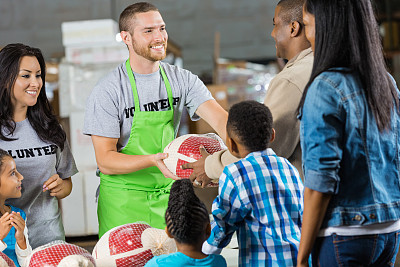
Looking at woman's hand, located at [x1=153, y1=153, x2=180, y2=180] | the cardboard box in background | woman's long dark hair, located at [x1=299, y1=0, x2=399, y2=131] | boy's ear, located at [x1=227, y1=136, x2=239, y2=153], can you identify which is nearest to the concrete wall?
the cardboard box in background

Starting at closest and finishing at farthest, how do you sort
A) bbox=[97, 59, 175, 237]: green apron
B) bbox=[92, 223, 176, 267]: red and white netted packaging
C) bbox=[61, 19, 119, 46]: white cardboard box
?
bbox=[92, 223, 176, 267]: red and white netted packaging
bbox=[97, 59, 175, 237]: green apron
bbox=[61, 19, 119, 46]: white cardboard box

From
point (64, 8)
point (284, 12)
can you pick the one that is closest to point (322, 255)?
point (284, 12)

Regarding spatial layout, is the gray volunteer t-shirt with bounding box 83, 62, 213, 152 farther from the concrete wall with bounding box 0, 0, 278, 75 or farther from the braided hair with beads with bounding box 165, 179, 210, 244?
the concrete wall with bounding box 0, 0, 278, 75

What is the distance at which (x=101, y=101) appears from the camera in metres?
2.21

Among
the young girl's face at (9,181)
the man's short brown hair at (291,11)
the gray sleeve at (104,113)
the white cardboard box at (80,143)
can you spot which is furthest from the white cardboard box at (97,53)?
the man's short brown hair at (291,11)

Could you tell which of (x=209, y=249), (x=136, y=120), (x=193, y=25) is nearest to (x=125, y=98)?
(x=136, y=120)

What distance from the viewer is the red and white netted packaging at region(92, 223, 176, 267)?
167 centimetres

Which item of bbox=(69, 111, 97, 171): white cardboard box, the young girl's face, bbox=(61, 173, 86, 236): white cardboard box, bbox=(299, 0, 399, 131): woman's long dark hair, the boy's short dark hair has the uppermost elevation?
bbox=(299, 0, 399, 131): woman's long dark hair

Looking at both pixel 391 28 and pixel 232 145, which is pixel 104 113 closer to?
pixel 232 145

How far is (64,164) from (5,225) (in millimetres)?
503

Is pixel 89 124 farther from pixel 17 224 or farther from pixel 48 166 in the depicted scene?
pixel 17 224

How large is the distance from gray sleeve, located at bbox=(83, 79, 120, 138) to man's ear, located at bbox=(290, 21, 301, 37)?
74cm

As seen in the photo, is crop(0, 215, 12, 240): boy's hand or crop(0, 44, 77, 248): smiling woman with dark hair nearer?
crop(0, 215, 12, 240): boy's hand

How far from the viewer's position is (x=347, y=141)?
1.29 meters
